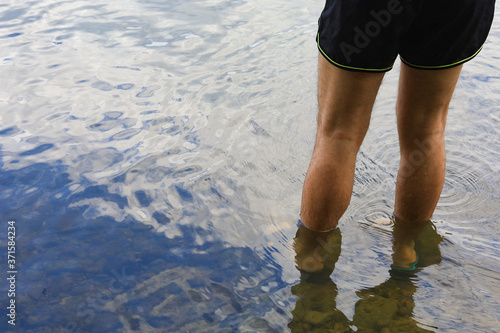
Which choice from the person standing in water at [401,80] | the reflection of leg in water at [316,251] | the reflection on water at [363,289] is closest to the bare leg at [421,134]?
the person standing in water at [401,80]

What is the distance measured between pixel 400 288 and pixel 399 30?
88 centimetres

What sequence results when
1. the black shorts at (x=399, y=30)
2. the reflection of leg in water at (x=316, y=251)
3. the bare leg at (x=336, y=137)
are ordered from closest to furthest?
the black shorts at (x=399, y=30) → the bare leg at (x=336, y=137) → the reflection of leg in water at (x=316, y=251)

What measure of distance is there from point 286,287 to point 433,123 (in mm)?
771

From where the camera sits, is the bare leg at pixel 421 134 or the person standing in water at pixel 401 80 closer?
the person standing in water at pixel 401 80

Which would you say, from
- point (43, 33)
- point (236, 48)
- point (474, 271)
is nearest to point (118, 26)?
point (43, 33)

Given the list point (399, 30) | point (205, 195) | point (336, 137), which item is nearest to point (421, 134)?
point (336, 137)

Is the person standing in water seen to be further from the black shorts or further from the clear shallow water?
the clear shallow water

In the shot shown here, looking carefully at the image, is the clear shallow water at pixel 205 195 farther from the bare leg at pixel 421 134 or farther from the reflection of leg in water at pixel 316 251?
the bare leg at pixel 421 134

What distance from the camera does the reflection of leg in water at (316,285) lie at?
1.47 meters

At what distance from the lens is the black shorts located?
128 centimetres

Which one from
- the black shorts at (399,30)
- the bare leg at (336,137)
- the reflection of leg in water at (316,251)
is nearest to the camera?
the black shorts at (399,30)

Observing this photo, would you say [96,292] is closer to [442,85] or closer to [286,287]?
[286,287]

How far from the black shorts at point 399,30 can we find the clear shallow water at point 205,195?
0.78 m

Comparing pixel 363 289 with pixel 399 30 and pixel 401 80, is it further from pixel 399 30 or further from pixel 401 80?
pixel 399 30
